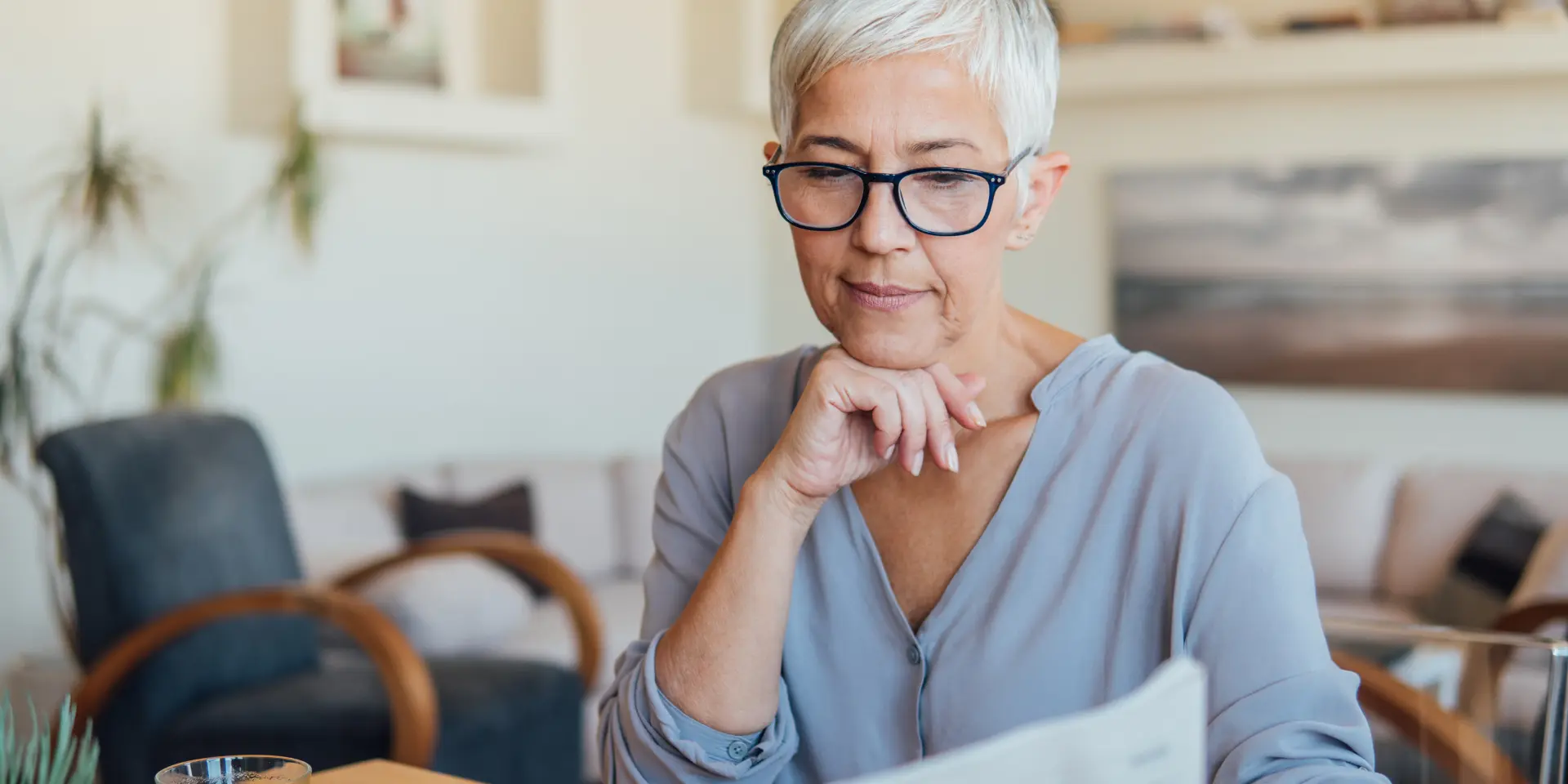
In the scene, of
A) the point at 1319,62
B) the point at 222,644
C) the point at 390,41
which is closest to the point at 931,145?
the point at 222,644

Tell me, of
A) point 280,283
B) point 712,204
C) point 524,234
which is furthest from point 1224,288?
point 280,283

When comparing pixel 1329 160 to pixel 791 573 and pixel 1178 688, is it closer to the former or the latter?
pixel 791 573

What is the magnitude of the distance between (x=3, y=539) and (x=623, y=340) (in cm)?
212

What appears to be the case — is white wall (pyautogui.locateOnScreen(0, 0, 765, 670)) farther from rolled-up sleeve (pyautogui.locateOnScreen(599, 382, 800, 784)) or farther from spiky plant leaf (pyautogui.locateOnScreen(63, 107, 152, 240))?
rolled-up sleeve (pyautogui.locateOnScreen(599, 382, 800, 784))

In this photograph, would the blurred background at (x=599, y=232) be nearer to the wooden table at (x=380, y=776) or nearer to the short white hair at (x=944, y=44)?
the wooden table at (x=380, y=776)

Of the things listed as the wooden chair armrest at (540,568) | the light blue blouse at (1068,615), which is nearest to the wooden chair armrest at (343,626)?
the wooden chair armrest at (540,568)

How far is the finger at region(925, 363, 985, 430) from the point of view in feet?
4.02

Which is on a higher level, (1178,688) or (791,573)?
(1178,688)

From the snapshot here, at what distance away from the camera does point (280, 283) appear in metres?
4.07

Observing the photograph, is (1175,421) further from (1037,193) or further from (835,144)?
(835,144)

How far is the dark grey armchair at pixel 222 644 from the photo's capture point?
8.63ft

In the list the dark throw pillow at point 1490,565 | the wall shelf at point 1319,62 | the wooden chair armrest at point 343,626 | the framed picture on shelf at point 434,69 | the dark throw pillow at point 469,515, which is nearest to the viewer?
the wooden chair armrest at point 343,626

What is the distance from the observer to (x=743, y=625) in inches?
48.1

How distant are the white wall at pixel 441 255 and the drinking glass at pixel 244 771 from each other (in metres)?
2.85
